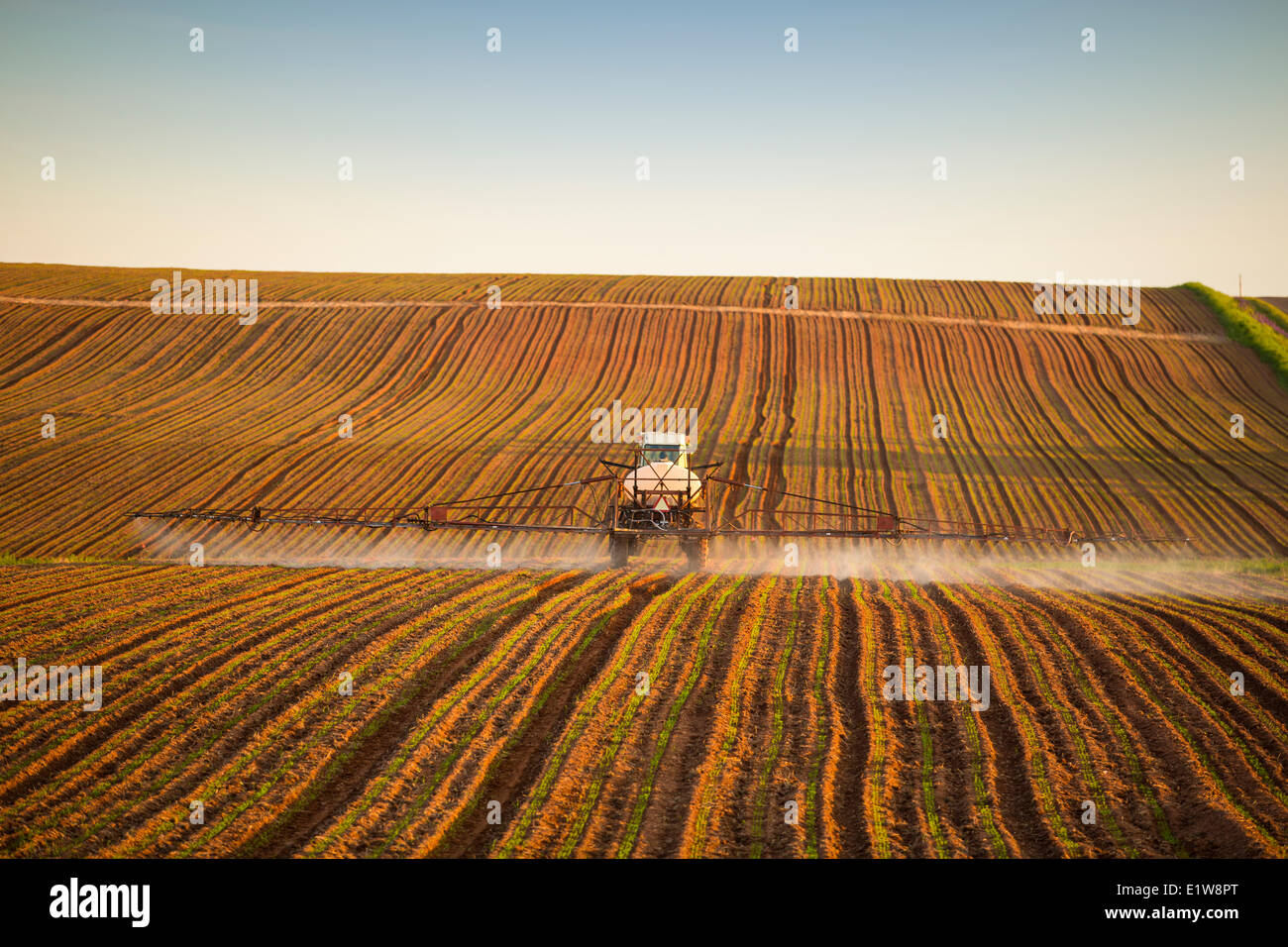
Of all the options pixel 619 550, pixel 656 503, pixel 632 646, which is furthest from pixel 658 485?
pixel 632 646

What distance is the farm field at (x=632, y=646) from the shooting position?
929 centimetres

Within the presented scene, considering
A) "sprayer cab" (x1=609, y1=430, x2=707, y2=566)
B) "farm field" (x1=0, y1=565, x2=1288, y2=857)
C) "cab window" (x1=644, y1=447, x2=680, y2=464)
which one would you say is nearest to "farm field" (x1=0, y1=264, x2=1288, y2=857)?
"farm field" (x1=0, y1=565, x2=1288, y2=857)

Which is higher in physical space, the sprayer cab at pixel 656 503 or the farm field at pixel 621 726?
the sprayer cab at pixel 656 503

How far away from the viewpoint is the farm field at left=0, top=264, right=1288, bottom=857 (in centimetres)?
929

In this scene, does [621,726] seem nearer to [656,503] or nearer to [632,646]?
[632,646]

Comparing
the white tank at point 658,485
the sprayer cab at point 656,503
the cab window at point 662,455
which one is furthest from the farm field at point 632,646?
the cab window at point 662,455

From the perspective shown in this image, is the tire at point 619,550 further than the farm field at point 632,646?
Yes

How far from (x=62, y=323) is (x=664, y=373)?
33.7 m

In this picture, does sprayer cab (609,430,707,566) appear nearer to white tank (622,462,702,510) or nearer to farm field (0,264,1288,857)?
white tank (622,462,702,510)

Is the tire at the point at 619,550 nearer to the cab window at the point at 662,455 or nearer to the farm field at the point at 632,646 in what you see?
the farm field at the point at 632,646

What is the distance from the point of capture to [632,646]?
47.7ft

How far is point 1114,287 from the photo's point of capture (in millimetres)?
64562

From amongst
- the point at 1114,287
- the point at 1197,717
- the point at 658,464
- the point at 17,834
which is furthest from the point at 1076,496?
the point at 1114,287
